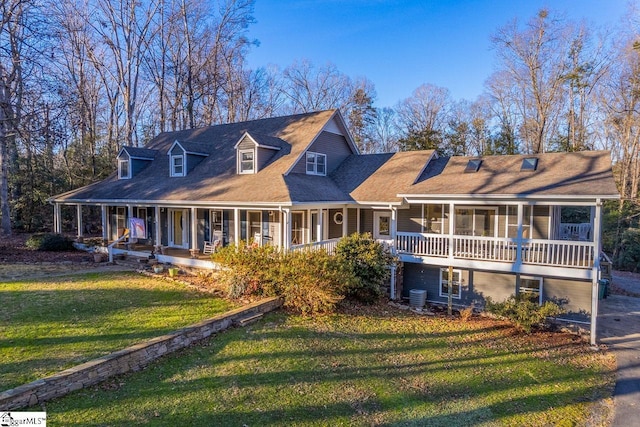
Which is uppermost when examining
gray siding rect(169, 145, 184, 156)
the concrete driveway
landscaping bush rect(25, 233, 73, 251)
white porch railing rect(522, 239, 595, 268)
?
gray siding rect(169, 145, 184, 156)

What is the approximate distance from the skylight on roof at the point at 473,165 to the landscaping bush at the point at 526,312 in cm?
561

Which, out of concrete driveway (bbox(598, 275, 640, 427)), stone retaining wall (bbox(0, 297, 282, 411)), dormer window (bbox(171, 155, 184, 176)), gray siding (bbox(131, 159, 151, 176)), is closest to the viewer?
stone retaining wall (bbox(0, 297, 282, 411))

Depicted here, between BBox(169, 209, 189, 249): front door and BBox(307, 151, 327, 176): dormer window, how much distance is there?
20.9 ft

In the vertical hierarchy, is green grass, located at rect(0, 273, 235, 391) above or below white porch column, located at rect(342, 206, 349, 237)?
below

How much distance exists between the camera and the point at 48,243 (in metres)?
18.6

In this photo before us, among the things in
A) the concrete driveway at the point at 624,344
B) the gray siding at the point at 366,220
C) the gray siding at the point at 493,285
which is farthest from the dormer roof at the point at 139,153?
the concrete driveway at the point at 624,344

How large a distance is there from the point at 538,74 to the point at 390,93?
44.8 ft

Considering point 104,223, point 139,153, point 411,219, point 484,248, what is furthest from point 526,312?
point 139,153

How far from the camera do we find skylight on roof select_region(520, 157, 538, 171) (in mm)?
14109

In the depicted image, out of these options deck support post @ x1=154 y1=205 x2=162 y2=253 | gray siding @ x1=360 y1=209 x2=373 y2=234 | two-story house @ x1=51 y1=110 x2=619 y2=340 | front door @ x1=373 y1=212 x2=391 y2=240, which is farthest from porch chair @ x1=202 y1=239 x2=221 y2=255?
front door @ x1=373 y1=212 x2=391 y2=240

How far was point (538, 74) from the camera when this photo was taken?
1081 inches

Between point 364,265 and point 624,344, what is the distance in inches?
313

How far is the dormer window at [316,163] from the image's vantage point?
57.2 feet

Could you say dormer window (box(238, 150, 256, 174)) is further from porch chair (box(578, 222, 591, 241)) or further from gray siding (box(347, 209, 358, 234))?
porch chair (box(578, 222, 591, 241))
